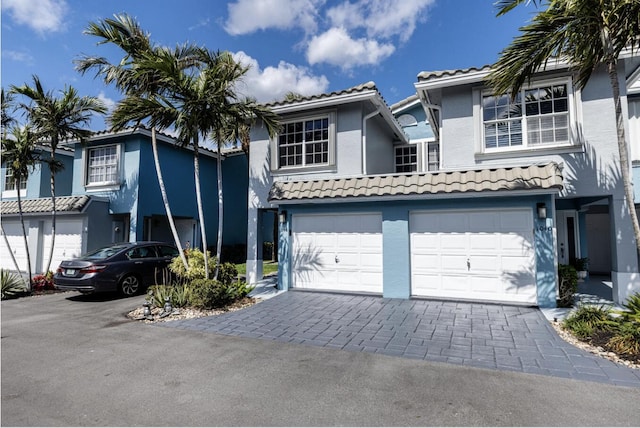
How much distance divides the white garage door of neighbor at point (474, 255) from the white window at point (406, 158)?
256 inches

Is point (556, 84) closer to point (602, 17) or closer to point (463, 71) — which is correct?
point (463, 71)

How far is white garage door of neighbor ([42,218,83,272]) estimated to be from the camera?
14938mm

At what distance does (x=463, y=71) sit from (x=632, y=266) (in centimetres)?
669

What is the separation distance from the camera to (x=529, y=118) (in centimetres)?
959

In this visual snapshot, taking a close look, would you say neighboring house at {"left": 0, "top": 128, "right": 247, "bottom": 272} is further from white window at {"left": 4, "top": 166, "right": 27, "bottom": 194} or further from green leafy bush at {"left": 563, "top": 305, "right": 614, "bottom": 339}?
green leafy bush at {"left": 563, "top": 305, "right": 614, "bottom": 339}

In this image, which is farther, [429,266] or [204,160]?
[204,160]

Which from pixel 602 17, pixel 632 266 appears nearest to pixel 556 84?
pixel 602 17

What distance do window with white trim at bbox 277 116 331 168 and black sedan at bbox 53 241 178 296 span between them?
214 inches

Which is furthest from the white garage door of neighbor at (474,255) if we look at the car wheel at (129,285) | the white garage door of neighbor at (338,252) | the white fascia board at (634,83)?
the car wheel at (129,285)

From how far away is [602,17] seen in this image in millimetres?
5777

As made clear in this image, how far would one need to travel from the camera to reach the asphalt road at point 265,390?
11.9ft

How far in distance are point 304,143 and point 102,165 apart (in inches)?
412

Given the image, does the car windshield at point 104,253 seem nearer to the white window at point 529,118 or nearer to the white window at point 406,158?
the white window at point 406,158

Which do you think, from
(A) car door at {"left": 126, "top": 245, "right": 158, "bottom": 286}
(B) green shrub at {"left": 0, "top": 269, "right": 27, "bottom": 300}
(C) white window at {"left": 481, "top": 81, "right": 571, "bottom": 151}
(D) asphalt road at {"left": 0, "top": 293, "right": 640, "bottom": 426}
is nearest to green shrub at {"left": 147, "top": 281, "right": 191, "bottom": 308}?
(D) asphalt road at {"left": 0, "top": 293, "right": 640, "bottom": 426}
